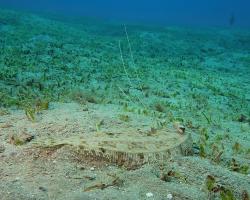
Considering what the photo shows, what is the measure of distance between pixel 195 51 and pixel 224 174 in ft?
53.8

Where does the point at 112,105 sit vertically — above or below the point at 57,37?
below

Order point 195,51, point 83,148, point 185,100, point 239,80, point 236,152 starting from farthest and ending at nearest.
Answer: point 195,51
point 239,80
point 185,100
point 236,152
point 83,148

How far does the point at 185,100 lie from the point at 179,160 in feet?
18.1

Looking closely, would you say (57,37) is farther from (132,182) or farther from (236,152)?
(132,182)

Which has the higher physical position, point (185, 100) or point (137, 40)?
point (137, 40)

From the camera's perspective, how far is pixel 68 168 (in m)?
4.41

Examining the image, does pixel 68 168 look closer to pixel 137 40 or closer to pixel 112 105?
pixel 112 105

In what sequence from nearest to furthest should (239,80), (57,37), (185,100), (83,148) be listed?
(83,148) < (185,100) < (239,80) < (57,37)

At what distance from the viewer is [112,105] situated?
27.3 feet

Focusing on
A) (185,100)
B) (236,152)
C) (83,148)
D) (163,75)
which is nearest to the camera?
(83,148)

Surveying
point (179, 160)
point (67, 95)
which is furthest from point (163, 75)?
point (179, 160)

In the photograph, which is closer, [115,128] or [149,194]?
[149,194]

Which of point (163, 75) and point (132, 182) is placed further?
point (163, 75)

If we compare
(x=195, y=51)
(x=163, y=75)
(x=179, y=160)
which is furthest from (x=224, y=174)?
(x=195, y=51)
